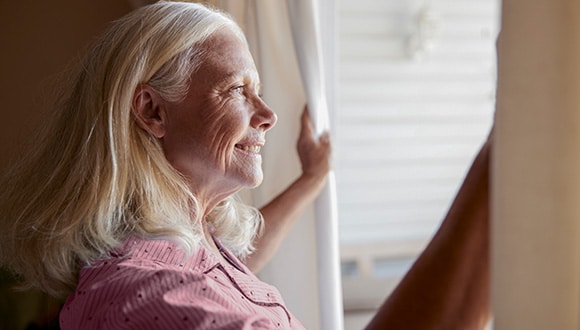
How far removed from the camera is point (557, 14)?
2.84 feet

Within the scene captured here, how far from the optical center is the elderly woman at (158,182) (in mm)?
1163

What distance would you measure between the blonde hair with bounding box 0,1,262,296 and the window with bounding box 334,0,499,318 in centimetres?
114

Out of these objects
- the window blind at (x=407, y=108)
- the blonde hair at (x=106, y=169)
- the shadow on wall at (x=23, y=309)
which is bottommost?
the shadow on wall at (x=23, y=309)

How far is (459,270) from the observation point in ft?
4.50

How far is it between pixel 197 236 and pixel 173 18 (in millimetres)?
357

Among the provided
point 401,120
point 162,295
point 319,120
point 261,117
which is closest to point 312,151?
point 319,120

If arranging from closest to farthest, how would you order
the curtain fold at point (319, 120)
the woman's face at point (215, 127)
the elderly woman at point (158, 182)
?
the elderly woman at point (158, 182) < the woman's face at point (215, 127) < the curtain fold at point (319, 120)

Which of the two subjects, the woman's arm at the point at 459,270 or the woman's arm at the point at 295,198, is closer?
the woman's arm at the point at 459,270

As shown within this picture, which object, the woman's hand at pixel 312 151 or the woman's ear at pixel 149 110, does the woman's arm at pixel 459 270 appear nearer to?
the woman's hand at pixel 312 151

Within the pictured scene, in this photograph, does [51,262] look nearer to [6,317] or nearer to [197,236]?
[197,236]

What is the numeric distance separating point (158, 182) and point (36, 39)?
107cm

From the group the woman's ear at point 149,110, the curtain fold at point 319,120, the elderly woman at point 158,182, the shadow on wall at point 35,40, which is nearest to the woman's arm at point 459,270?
the elderly woman at point 158,182

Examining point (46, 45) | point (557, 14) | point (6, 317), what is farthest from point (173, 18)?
point (6, 317)

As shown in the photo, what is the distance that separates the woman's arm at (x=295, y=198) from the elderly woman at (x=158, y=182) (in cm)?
22
